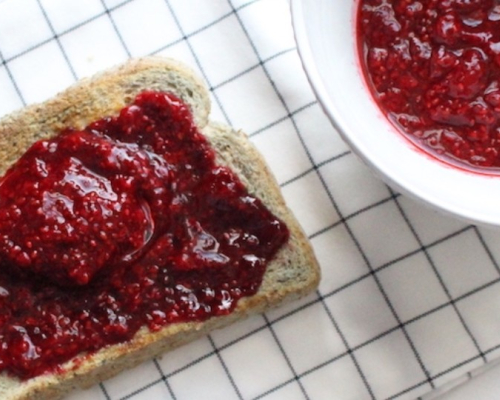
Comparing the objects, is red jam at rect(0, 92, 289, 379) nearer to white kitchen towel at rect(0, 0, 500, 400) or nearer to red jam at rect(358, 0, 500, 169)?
white kitchen towel at rect(0, 0, 500, 400)

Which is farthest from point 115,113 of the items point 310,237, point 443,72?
point 443,72

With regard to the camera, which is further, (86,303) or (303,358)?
(303,358)

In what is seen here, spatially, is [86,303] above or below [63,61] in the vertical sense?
below

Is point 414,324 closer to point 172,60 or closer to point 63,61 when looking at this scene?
point 172,60

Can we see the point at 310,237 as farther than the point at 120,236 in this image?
Yes

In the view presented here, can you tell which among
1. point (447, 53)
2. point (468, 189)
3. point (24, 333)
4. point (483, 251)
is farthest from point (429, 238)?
point (24, 333)

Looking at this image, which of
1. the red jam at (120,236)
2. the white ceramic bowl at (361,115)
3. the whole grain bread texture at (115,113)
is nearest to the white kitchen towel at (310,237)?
the whole grain bread texture at (115,113)

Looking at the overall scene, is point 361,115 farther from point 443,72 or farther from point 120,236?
point 120,236

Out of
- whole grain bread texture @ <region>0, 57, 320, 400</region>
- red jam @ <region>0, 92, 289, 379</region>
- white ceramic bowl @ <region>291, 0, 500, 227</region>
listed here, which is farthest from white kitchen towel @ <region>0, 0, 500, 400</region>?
white ceramic bowl @ <region>291, 0, 500, 227</region>
